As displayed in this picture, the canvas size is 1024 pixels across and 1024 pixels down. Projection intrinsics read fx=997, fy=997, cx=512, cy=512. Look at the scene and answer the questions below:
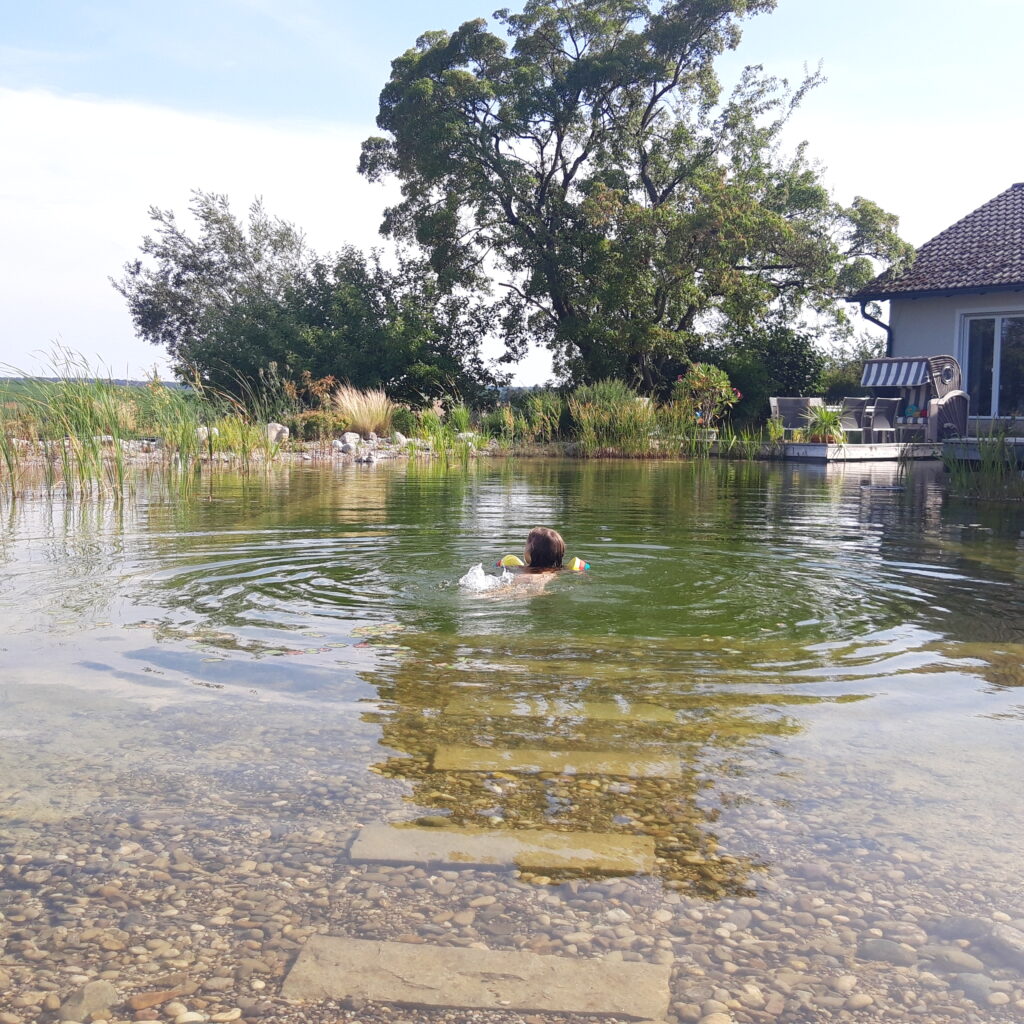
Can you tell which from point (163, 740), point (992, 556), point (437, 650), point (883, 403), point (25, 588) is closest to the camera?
point (163, 740)

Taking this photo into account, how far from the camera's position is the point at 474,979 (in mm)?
1853

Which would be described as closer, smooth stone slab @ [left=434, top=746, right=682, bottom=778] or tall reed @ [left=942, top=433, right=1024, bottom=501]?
smooth stone slab @ [left=434, top=746, right=682, bottom=778]

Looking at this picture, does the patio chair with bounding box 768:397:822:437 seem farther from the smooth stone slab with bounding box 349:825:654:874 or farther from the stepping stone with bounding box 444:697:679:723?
the smooth stone slab with bounding box 349:825:654:874

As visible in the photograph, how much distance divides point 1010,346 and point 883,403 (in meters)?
2.69

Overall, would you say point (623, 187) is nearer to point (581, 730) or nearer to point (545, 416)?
point (545, 416)

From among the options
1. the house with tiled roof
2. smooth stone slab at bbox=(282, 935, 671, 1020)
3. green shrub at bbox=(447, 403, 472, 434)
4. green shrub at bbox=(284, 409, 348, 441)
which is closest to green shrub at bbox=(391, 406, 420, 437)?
green shrub at bbox=(447, 403, 472, 434)

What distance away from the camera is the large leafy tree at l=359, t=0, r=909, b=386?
74.3 ft

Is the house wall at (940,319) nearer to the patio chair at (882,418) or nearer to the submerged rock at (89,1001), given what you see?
the patio chair at (882,418)

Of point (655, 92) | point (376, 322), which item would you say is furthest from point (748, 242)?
point (376, 322)

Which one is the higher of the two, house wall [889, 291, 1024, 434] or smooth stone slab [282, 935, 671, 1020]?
house wall [889, 291, 1024, 434]

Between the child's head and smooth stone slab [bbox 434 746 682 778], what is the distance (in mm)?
3081

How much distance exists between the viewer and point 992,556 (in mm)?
7062

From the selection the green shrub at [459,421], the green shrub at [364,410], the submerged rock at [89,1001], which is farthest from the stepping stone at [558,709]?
the green shrub at [364,410]

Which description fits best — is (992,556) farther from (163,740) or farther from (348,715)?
(163,740)
